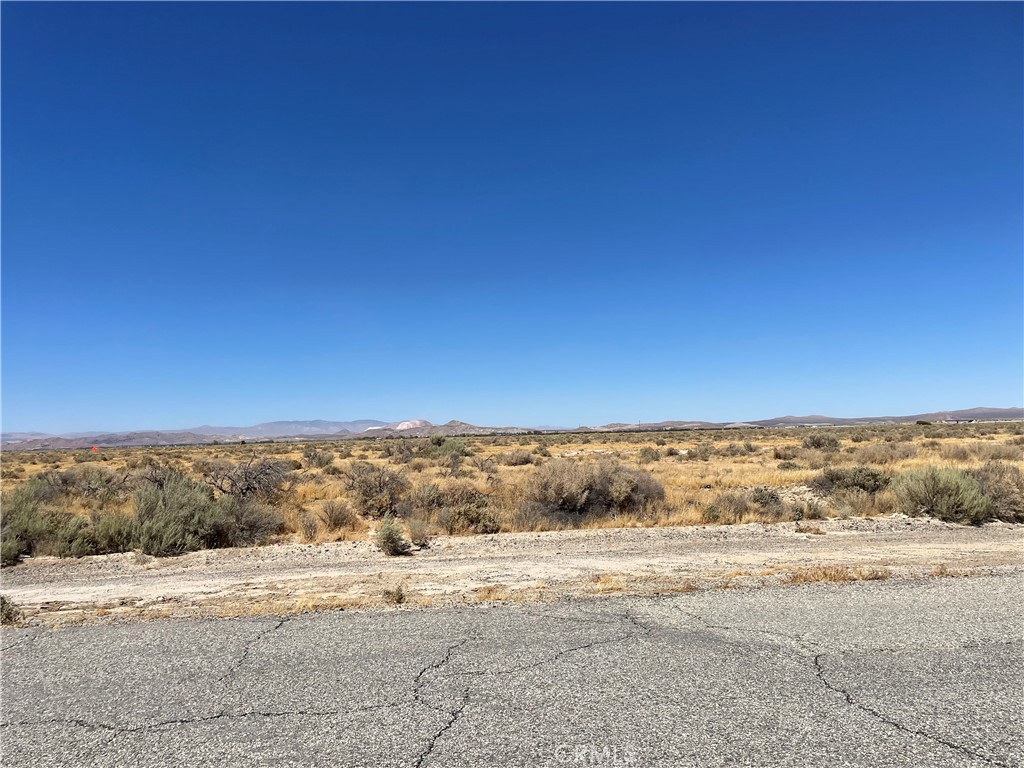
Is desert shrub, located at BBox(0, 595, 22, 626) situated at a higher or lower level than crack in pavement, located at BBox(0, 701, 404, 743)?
lower

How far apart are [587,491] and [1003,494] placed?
10453 mm

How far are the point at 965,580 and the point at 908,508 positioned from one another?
8.66 m

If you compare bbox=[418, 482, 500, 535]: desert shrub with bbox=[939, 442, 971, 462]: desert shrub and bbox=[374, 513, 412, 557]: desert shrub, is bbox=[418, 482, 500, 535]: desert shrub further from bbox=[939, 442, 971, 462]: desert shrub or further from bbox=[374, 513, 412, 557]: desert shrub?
bbox=[939, 442, 971, 462]: desert shrub

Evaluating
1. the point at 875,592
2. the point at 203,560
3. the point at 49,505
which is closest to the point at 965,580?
the point at 875,592

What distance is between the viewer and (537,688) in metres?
4.46

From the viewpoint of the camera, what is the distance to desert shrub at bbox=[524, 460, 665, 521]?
1634 centimetres

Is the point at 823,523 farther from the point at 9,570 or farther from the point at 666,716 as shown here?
the point at 9,570

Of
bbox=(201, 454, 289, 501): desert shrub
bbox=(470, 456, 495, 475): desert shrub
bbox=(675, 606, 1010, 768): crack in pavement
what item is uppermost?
bbox=(201, 454, 289, 501): desert shrub

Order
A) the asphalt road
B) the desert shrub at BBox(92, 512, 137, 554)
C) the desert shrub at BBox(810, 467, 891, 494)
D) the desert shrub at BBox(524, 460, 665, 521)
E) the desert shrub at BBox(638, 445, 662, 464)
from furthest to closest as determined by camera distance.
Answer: the desert shrub at BBox(638, 445, 662, 464) < the desert shrub at BBox(810, 467, 891, 494) < the desert shrub at BBox(524, 460, 665, 521) < the desert shrub at BBox(92, 512, 137, 554) < the asphalt road

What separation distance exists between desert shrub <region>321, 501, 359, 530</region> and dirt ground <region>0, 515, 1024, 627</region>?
257 cm

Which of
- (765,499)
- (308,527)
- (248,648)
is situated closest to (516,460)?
(765,499)

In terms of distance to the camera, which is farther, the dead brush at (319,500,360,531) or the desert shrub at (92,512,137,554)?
the dead brush at (319,500,360,531)

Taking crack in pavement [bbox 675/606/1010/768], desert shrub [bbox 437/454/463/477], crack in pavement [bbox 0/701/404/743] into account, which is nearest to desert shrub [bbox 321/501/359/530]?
crack in pavement [bbox 675/606/1010/768]

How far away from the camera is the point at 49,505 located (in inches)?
683
